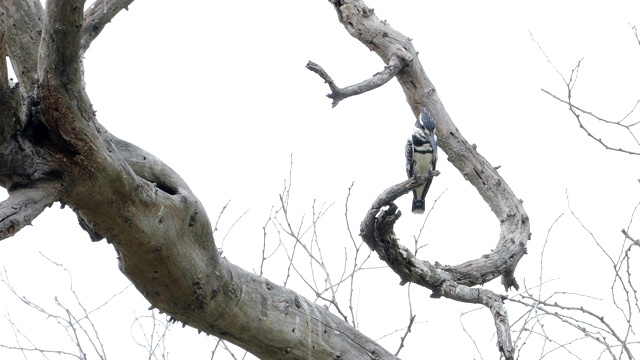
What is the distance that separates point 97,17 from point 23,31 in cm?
71

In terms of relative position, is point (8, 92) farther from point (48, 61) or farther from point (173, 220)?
point (173, 220)

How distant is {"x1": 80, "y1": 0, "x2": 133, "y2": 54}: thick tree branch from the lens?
316 cm

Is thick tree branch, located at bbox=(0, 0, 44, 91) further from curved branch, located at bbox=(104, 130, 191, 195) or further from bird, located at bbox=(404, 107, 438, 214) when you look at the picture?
bird, located at bbox=(404, 107, 438, 214)

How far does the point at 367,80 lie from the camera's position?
3459 mm

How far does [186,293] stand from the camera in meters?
2.38

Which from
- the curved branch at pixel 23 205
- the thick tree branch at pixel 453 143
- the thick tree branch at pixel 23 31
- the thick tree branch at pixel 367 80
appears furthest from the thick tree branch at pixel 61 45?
the thick tree branch at pixel 453 143

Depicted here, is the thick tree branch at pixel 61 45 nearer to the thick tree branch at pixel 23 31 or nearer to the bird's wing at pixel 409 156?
the thick tree branch at pixel 23 31

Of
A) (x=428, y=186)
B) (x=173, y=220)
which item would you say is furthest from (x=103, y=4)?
(x=428, y=186)

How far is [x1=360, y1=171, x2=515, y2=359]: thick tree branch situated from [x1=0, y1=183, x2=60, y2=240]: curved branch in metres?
1.09

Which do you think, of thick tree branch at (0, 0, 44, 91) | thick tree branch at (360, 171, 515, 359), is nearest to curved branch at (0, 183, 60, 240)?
thick tree branch at (0, 0, 44, 91)

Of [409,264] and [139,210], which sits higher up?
[409,264]

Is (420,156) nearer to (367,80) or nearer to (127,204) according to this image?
(367,80)

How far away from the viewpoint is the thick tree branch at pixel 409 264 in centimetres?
259

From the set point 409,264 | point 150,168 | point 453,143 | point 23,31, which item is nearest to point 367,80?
point 453,143
